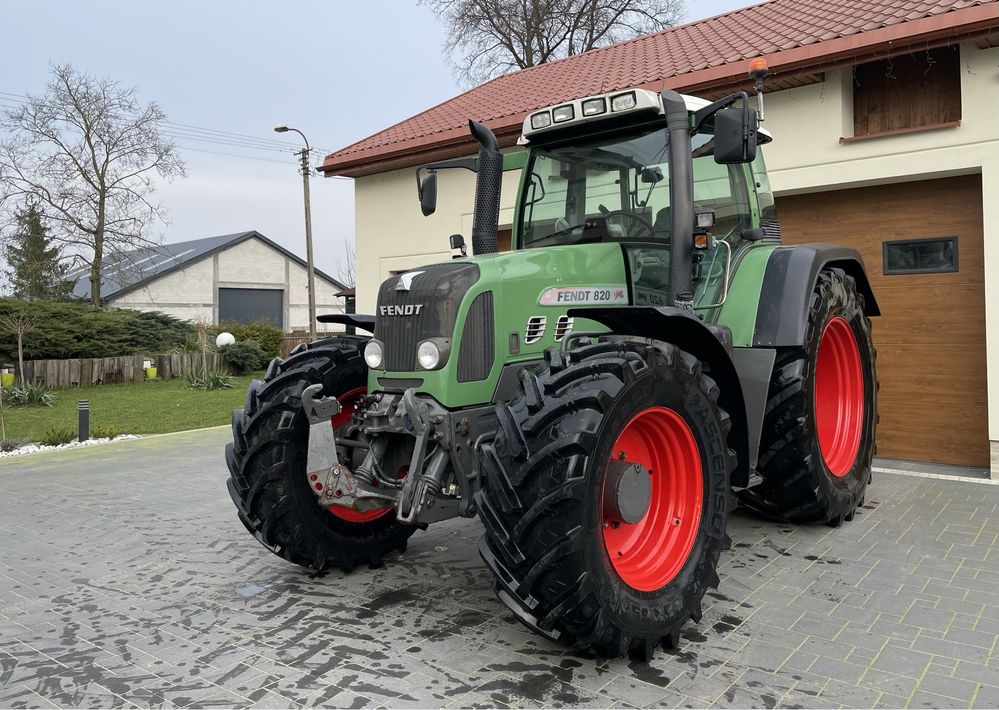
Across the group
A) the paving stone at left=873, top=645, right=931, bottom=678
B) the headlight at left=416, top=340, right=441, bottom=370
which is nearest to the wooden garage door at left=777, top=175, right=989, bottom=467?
the paving stone at left=873, top=645, right=931, bottom=678

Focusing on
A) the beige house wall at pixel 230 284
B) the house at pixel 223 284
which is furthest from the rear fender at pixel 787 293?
the house at pixel 223 284

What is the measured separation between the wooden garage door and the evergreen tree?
1059 inches

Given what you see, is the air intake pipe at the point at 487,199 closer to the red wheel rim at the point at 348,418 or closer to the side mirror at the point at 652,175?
the side mirror at the point at 652,175

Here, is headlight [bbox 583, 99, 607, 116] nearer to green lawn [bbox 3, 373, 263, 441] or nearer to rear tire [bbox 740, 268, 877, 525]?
rear tire [bbox 740, 268, 877, 525]

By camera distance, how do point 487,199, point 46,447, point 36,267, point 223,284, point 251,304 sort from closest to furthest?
point 487,199 < point 46,447 < point 36,267 < point 223,284 < point 251,304

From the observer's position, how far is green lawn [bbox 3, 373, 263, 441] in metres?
11.5

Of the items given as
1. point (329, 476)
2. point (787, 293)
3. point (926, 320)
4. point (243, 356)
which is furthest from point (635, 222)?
point (243, 356)

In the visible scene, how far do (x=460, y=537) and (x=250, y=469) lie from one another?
1540mm

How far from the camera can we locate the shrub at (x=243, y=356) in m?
20.3

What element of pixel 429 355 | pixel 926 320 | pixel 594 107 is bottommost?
pixel 429 355

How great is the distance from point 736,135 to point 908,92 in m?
4.17

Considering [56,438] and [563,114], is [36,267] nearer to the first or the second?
[56,438]

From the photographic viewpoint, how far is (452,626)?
11.2 feet

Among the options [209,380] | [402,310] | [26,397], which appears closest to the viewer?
[402,310]
